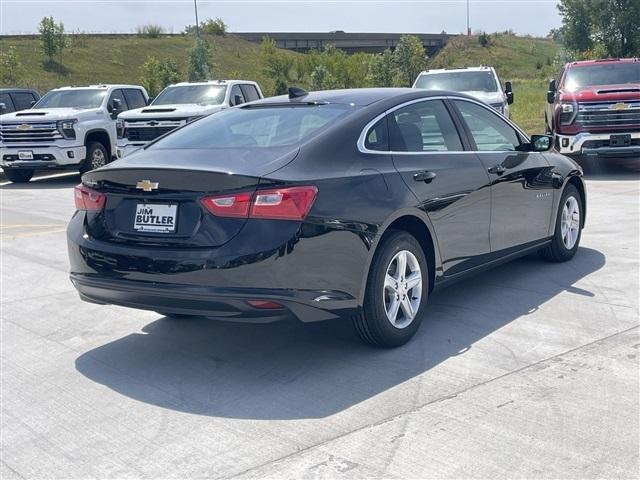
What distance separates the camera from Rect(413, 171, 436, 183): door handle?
5504 millimetres

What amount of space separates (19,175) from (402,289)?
15.1m

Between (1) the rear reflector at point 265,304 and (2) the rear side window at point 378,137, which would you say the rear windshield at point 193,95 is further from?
(1) the rear reflector at point 265,304

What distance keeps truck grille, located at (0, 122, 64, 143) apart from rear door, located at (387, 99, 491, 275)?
41.0 feet

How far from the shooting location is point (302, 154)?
4.90 metres

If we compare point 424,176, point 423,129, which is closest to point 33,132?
point 423,129

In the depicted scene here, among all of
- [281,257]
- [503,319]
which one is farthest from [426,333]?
[281,257]

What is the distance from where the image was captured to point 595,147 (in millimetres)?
15031

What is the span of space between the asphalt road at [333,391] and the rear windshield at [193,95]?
10.9m

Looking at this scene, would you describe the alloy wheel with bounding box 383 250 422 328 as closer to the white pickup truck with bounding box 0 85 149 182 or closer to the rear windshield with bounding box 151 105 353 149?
the rear windshield with bounding box 151 105 353 149

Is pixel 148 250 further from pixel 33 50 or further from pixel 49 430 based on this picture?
pixel 33 50

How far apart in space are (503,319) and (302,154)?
6.80ft

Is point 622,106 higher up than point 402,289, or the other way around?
point 622,106

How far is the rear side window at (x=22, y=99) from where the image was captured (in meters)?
→ 20.4

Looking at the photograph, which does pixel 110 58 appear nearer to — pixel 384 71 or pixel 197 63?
pixel 197 63
